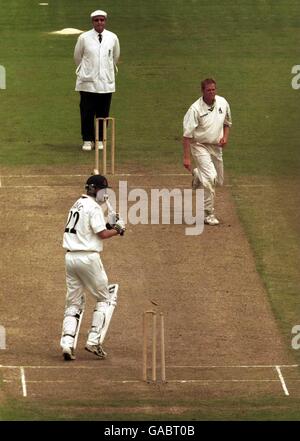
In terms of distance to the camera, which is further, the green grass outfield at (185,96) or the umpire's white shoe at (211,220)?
the umpire's white shoe at (211,220)

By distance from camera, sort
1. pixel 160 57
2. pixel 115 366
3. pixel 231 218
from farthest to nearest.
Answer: pixel 160 57 → pixel 231 218 → pixel 115 366

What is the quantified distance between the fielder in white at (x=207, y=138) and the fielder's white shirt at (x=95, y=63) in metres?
3.80

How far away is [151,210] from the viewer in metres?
27.8

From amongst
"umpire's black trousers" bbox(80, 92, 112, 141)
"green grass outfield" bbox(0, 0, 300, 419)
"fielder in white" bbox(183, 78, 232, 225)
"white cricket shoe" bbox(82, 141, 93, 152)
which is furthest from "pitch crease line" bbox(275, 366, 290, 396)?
"white cricket shoe" bbox(82, 141, 93, 152)

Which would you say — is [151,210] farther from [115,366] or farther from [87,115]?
[115,366]

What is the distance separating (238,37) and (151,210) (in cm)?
1309

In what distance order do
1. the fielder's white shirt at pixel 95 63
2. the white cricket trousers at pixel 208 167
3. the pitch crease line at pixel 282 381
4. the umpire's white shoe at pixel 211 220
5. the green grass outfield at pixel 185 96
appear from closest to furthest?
the pitch crease line at pixel 282 381
the white cricket trousers at pixel 208 167
the green grass outfield at pixel 185 96
the umpire's white shoe at pixel 211 220
the fielder's white shirt at pixel 95 63

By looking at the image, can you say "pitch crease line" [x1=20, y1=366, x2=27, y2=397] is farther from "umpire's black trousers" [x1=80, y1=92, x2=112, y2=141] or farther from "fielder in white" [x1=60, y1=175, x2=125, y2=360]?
"umpire's black trousers" [x1=80, y1=92, x2=112, y2=141]

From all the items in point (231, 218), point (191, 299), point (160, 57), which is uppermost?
point (160, 57)

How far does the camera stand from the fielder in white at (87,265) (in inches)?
856

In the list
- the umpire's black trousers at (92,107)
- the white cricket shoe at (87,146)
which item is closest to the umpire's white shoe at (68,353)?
the umpire's black trousers at (92,107)

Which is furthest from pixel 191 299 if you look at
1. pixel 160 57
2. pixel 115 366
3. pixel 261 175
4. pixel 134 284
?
pixel 160 57

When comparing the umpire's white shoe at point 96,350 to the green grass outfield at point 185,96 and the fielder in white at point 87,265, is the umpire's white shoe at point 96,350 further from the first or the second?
the green grass outfield at point 185,96

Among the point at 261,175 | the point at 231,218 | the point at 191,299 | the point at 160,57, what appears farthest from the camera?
the point at 160,57
